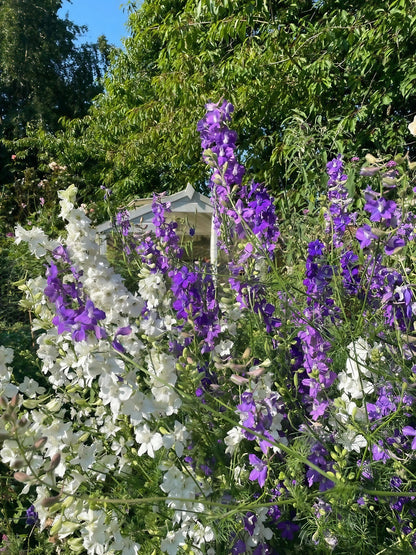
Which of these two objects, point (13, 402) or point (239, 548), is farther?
point (239, 548)

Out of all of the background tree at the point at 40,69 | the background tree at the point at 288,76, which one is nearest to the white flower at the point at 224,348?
the background tree at the point at 288,76

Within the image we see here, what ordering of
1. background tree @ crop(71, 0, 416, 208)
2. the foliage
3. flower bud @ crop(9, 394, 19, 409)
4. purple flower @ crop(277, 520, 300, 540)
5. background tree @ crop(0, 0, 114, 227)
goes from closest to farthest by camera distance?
flower bud @ crop(9, 394, 19, 409)
the foliage
purple flower @ crop(277, 520, 300, 540)
background tree @ crop(71, 0, 416, 208)
background tree @ crop(0, 0, 114, 227)

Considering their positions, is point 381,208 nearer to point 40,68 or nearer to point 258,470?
point 258,470

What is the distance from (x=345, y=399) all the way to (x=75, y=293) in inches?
32.3

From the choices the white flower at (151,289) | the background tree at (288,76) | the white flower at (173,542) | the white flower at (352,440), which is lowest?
the white flower at (173,542)

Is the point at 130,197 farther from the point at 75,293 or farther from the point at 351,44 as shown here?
the point at 75,293

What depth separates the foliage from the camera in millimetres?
1329

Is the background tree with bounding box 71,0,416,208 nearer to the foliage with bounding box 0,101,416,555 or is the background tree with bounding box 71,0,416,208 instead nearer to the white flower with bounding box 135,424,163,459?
the foliage with bounding box 0,101,416,555

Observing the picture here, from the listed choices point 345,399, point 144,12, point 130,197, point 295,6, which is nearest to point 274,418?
point 345,399

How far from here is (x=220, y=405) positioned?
1.71 m

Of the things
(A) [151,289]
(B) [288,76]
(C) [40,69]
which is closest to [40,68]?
(C) [40,69]

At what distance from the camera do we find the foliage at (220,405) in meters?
1.33

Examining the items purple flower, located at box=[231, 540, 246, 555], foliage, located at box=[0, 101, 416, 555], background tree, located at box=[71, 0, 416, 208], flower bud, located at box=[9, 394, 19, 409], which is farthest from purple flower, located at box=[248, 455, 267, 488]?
background tree, located at box=[71, 0, 416, 208]

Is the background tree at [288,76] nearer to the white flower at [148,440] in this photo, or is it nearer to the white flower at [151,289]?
the white flower at [151,289]
